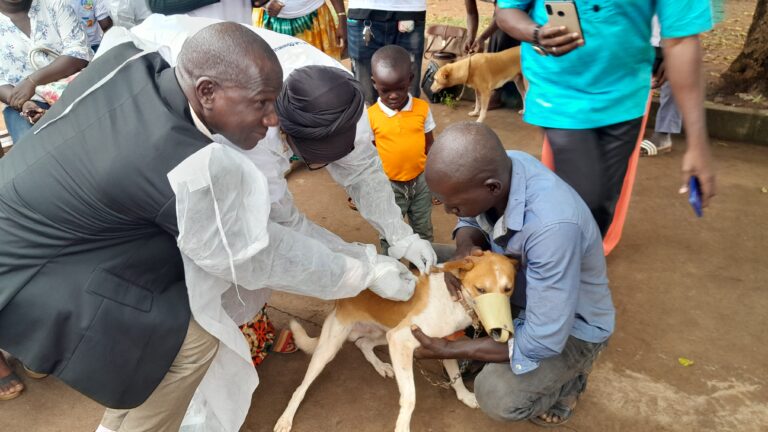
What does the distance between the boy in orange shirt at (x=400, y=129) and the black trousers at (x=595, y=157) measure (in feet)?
3.09

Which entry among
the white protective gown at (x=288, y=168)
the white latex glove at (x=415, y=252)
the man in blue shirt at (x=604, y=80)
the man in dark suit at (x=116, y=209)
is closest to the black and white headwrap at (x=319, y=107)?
the white protective gown at (x=288, y=168)

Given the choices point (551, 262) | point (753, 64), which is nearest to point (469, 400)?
point (551, 262)

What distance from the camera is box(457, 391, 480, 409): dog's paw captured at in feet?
9.24

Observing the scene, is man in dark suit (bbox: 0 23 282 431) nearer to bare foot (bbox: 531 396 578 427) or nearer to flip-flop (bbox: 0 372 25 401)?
flip-flop (bbox: 0 372 25 401)

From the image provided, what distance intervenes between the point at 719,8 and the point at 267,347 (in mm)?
2622

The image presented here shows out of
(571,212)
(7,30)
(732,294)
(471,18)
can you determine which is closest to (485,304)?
(571,212)

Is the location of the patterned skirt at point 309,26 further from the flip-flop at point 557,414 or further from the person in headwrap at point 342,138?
the flip-flop at point 557,414

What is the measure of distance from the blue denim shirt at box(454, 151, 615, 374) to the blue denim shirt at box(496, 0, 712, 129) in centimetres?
44

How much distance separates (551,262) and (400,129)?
5.54ft

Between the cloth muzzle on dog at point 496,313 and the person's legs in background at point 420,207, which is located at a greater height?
the cloth muzzle on dog at point 496,313

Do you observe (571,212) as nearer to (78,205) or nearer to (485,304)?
(485,304)

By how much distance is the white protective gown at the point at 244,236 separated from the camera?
6.10 feet

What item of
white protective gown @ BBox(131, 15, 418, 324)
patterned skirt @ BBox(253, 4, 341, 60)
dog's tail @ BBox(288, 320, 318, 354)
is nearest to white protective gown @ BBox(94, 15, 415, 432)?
white protective gown @ BBox(131, 15, 418, 324)

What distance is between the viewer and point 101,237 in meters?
1.99
